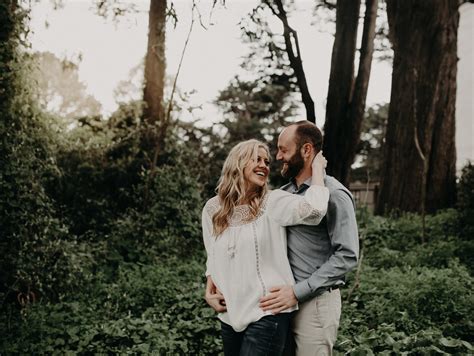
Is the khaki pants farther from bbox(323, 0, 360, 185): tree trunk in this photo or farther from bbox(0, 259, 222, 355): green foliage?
bbox(323, 0, 360, 185): tree trunk

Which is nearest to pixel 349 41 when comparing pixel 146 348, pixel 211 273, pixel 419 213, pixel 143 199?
pixel 419 213

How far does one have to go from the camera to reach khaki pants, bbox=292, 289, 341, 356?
3.15 m

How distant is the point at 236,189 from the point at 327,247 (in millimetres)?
595

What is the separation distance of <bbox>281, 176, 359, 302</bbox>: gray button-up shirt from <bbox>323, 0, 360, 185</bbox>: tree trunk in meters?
7.96

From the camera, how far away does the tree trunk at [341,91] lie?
11148 mm

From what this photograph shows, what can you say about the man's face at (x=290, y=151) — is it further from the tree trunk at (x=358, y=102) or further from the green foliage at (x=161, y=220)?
the tree trunk at (x=358, y=102)

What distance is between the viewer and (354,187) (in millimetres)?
18484

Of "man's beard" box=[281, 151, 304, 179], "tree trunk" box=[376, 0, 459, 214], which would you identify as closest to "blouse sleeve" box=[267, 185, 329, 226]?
"man's beard" box=[281, 151, 304, 179]

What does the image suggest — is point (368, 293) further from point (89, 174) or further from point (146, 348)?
point (89, 174)

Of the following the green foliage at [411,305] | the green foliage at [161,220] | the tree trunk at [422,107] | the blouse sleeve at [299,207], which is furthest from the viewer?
the tree trunk at [422,107]

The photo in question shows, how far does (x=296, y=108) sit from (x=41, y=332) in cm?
2061

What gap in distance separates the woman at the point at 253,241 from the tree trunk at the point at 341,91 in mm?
7959

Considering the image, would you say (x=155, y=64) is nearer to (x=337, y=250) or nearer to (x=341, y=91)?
(x=341, y=91)

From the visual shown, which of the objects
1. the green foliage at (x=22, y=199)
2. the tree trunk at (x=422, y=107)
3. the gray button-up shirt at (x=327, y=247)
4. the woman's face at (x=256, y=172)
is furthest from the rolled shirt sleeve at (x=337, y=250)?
the tree trunk at (x=422, y=107)
